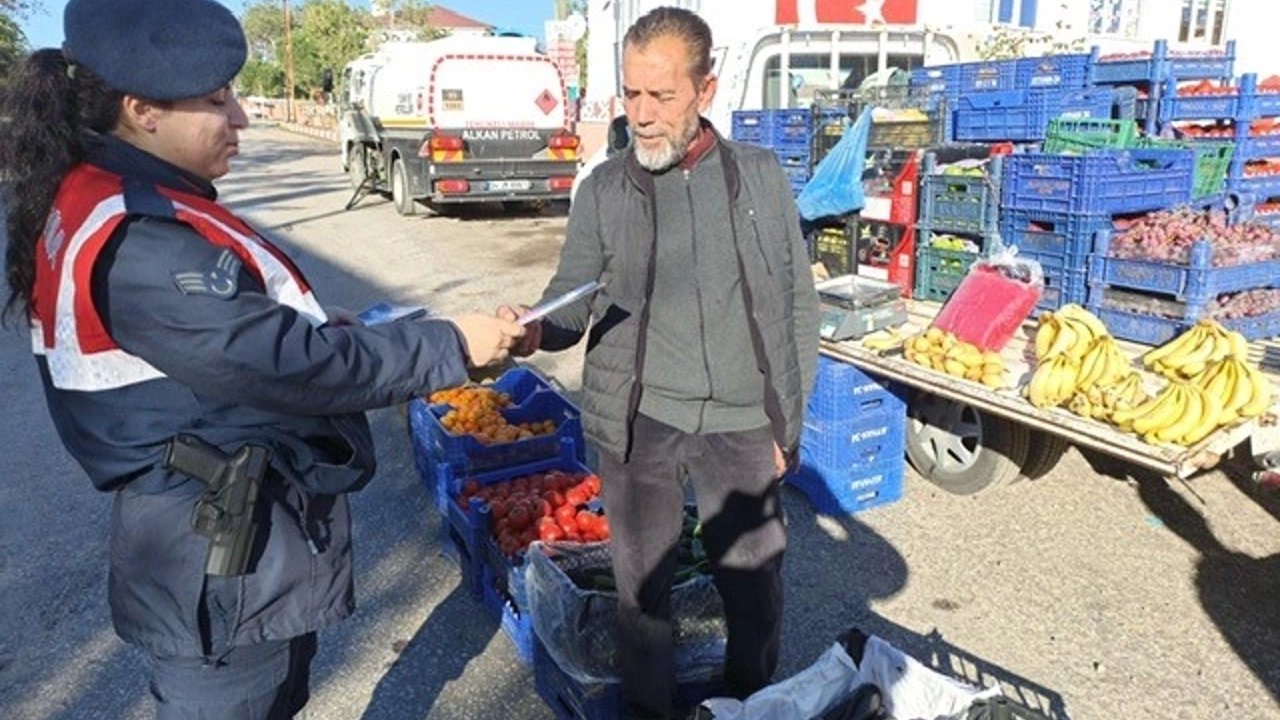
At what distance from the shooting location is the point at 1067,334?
417cm

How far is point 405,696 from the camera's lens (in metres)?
3.45

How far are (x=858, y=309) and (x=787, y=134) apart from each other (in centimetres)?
399

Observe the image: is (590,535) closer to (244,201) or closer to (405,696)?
(405,696)

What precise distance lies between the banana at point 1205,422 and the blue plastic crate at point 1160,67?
406cm

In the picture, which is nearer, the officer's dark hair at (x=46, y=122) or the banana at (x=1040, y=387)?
the officer's dark hair at (x=46, y=122)

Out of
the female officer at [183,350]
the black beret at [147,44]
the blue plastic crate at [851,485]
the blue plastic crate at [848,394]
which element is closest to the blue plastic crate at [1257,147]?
the blue plastic crate at [848,394]

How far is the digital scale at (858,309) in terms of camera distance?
4742mm

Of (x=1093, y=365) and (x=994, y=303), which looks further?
(x=994, y=303)

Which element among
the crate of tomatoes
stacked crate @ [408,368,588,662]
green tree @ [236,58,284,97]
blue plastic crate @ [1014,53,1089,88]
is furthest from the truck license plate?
green tree @ [236,58,284,97]

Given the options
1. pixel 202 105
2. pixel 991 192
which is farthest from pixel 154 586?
pixel 991 192

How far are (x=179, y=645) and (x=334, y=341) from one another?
2.13 feet

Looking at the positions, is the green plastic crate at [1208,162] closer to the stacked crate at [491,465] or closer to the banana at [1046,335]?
the banana at [1046,335]

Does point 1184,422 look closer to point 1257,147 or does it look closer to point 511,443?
point 511,443

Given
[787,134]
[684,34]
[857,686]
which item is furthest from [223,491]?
[787,134]
